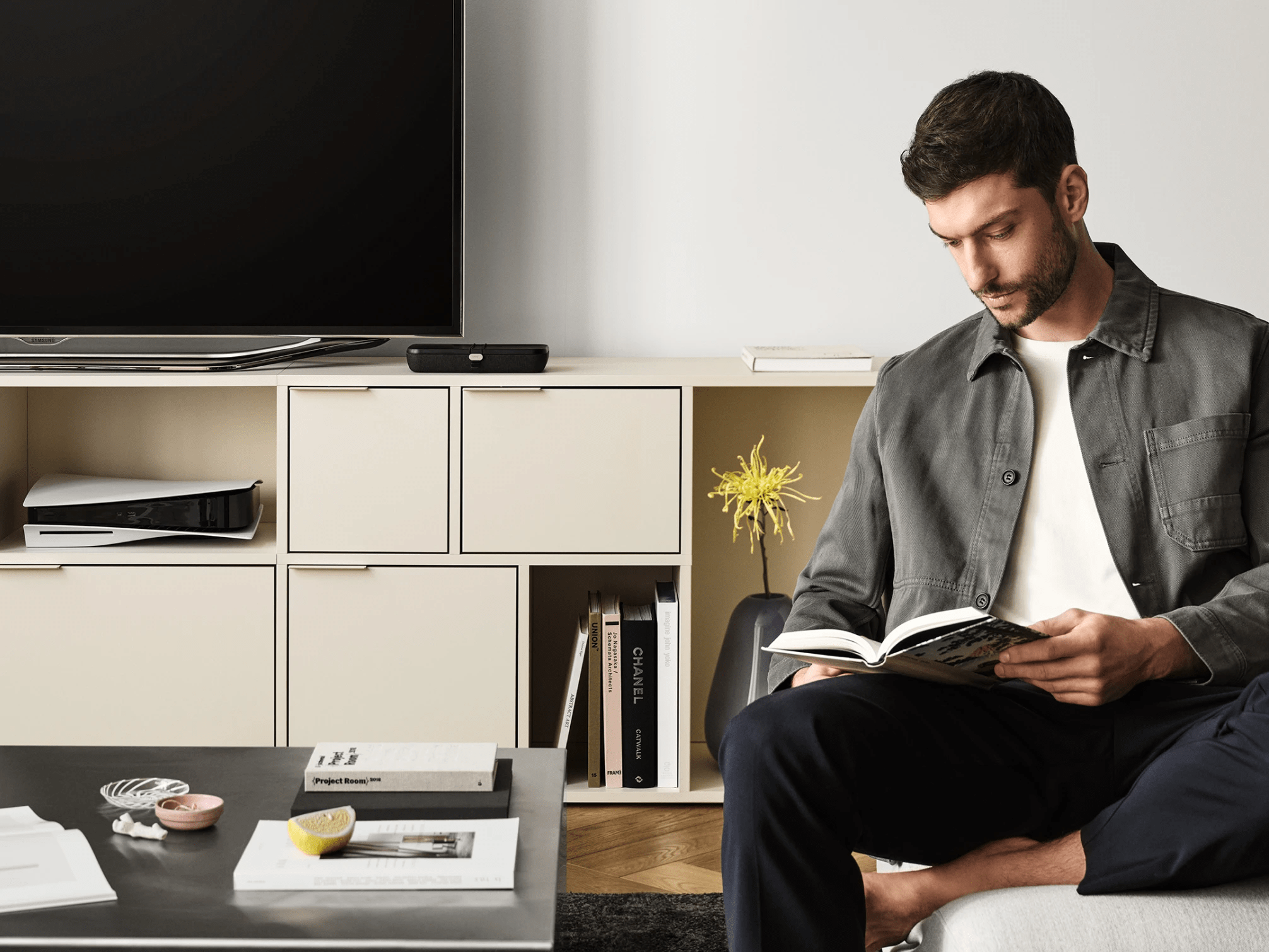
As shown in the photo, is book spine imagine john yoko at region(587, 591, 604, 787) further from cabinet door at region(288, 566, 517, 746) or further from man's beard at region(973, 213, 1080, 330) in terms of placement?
man's beard at region(973, 213, 1080, 330)

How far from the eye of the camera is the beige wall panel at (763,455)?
2.55 meters

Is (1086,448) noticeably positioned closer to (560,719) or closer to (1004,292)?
(1004,292)

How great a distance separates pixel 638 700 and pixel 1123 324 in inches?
45.0

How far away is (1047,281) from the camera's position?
1.52 meters

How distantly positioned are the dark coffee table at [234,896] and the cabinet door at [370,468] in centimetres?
77

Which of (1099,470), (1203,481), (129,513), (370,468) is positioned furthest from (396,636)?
(1203,481)

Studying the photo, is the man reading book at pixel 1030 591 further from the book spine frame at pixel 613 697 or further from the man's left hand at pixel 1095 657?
the book spine frame at pixel 613 697

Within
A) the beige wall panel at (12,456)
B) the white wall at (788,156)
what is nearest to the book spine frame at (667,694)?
the white wall at (788,156)

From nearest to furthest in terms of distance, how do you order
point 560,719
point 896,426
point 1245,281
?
1. point 896,426
2. point 560,719
3. point 1245,281

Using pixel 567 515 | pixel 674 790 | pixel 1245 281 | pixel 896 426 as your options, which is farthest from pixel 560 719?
pixel 1245 281

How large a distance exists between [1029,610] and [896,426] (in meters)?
0.29

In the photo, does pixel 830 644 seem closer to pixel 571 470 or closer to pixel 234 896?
pixel 234 896

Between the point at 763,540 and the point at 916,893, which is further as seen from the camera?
the point at 763,540

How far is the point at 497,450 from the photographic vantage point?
2.21 m
